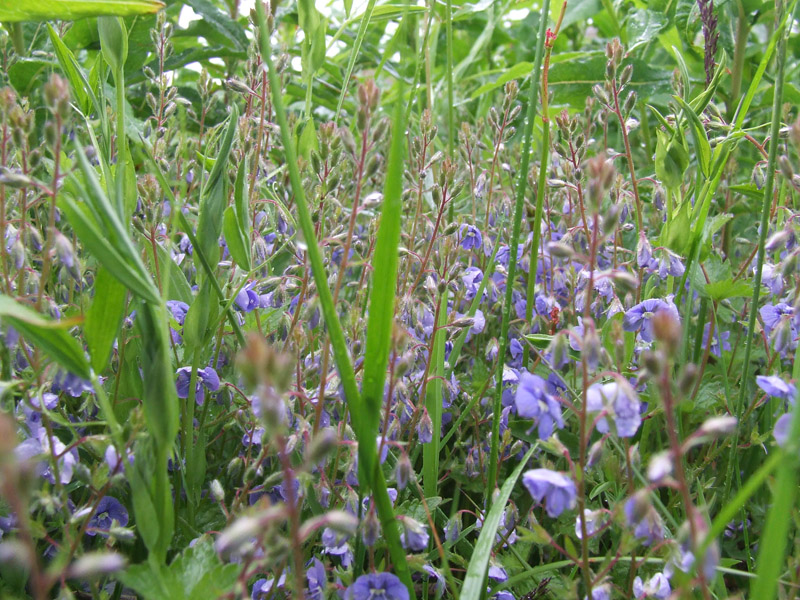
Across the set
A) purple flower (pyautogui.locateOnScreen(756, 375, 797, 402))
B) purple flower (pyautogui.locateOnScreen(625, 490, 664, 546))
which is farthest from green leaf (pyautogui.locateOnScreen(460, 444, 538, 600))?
purple flower (pyautogui.locateOnScreen(756, 375, 797, 402))

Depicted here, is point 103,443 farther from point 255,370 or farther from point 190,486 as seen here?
point 255,370

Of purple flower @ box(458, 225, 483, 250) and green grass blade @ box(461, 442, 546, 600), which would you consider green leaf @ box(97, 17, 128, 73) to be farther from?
green grass blade @ box(461, 442, 546, 600)

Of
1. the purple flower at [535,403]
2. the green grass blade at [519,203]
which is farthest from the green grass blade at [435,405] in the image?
the purple flower at [535,403]

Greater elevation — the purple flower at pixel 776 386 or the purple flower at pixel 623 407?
the purple flower at pixel 623 407

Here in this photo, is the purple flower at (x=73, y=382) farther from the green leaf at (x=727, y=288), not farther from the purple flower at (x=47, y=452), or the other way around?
the green leaf at (x=727, y=288)

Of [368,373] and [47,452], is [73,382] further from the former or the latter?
[368,373]

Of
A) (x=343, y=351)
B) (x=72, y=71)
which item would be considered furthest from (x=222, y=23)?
(x=343, y=351)
